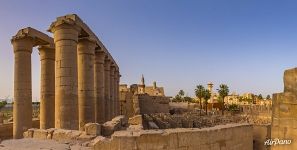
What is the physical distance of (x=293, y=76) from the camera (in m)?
5.24

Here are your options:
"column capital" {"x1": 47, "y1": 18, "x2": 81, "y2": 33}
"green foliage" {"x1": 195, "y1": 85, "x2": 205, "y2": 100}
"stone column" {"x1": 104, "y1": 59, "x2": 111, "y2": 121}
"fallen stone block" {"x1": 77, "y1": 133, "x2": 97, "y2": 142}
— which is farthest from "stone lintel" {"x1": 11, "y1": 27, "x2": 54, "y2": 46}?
"green foliage" {"x1": 195, "y1": 85, "x2": 205, "y2": 100}

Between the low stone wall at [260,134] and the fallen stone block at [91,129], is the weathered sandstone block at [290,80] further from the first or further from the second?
the fallen stone block at [91,129]

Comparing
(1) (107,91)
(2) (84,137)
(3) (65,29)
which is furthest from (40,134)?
(1) (107,91)

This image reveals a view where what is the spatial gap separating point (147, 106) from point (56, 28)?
950 inches

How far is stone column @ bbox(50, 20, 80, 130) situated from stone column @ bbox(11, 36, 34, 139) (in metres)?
4.18

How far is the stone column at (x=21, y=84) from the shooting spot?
59.1 ft

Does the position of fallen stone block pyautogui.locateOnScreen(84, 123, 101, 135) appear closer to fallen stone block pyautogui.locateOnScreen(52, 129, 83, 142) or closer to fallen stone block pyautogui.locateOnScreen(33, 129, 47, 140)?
fallen stone block pyautogui.locateOnScreen(52, 129, 83, 142)

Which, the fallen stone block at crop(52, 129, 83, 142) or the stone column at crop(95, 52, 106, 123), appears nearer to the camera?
the fallen stone block at crop(52, 129, 83, 142)

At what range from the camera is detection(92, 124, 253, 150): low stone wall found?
716 cm

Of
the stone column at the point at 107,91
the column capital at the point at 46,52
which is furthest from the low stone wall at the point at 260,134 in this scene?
the stone column at the point at 107,91

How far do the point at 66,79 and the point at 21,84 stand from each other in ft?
16.3

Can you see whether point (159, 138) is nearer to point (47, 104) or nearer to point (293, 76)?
point (293, 76)

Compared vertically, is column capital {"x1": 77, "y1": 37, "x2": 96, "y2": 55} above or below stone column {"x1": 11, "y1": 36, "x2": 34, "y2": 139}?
above

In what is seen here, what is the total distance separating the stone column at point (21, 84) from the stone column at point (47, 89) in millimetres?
1655
